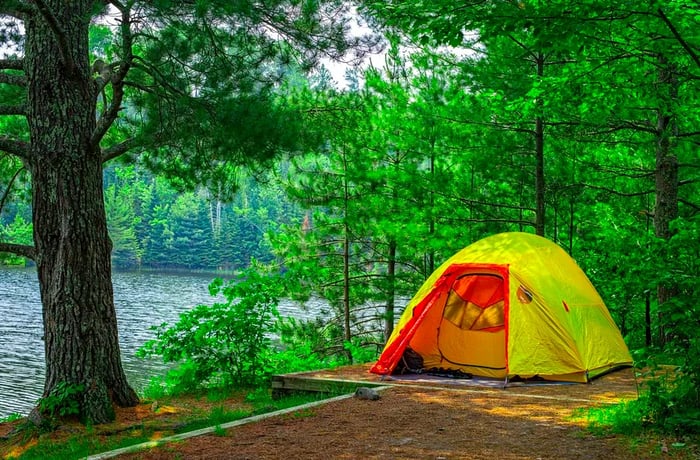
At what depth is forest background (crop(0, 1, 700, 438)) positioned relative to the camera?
572cm

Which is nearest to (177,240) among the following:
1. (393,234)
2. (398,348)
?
(393,234)

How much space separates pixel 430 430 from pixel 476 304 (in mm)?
3832

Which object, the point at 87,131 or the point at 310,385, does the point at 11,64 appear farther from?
the point at 310,385

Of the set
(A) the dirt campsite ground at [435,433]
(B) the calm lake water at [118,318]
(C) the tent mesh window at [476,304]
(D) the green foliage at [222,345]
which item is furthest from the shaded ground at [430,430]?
(B) the calm lake water at [118,318]

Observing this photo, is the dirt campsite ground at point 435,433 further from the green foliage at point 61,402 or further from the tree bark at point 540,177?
the tree bark at point 540,177

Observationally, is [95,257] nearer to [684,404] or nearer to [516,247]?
[516,247]

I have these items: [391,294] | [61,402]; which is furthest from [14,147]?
[391,294]

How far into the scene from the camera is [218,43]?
7.32 meters

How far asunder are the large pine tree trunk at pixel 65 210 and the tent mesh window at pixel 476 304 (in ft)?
14.5

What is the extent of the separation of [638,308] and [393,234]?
181 inches

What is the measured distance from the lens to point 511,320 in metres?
8.48

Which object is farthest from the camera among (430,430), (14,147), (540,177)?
(540,177)

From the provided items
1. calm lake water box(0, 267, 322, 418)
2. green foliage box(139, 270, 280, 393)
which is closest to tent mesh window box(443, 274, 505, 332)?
green foliage box(139, 270, 280, 393)

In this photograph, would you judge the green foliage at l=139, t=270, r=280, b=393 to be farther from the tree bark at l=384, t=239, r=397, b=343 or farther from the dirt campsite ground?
the tree bark at l=384, t=239, r=397, b=343
